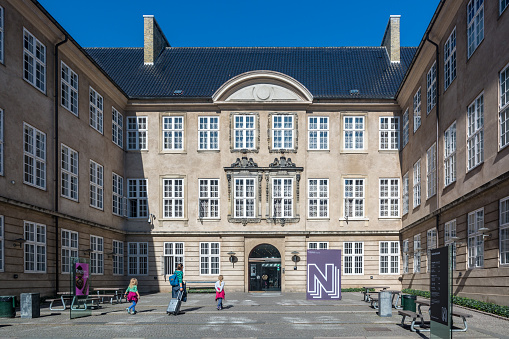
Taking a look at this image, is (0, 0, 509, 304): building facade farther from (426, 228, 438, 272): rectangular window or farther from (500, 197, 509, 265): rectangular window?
(500, 197, 509, 265): rectangular window

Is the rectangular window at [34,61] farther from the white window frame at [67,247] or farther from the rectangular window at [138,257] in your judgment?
the rectangular window at [138,257]

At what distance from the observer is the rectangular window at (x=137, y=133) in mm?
41406

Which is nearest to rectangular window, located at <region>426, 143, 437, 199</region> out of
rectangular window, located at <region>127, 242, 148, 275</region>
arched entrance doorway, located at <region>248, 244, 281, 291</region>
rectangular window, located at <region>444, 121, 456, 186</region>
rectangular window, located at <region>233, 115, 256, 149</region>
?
rectangular window, located at <region>444, 121, 456, 186</region>

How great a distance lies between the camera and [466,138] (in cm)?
2516

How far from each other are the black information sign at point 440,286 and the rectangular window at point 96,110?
→ 2462 centimetres

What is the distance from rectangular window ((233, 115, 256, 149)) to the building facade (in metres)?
A: 0.09

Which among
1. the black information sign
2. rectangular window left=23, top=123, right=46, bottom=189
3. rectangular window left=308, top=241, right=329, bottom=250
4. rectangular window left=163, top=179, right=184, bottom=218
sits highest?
rectangular window left=23, top=123, right=46, bottom=189

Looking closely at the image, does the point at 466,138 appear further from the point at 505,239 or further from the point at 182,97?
the point at 182,97

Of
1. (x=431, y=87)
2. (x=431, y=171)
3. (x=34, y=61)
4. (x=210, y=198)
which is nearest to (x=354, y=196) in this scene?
(x=210, y=198)

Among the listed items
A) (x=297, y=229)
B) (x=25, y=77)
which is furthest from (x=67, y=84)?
(x=297, y=229)

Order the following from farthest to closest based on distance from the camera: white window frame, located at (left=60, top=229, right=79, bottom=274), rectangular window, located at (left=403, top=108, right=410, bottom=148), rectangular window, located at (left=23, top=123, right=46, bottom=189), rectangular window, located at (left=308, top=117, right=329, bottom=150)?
rectangular window, located at (left=308, top=117, right=329, bottom=150) < rectangular window, located at (left=403, top=108, right=410, bottom=148) < white window frame, located at (left=60, top=229, right=79, bottom=274) < rectangular window, located at (left=23, top=123, right=46, bottom=189)

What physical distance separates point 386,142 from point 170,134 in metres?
14.2

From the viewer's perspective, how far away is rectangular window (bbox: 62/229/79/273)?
1199 inches

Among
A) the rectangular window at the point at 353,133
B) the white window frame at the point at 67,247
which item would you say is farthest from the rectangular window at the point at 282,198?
the white window frame at the point at 67,247
